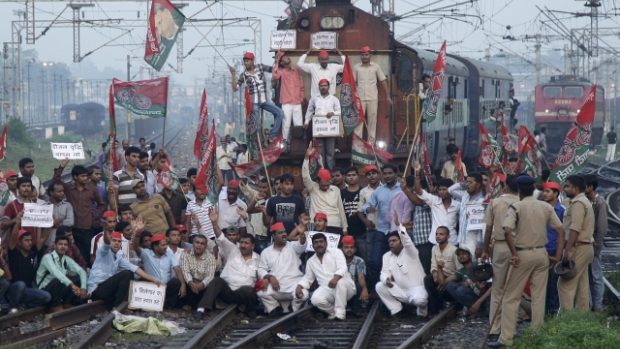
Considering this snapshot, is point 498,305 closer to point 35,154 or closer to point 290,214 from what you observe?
point 290,214

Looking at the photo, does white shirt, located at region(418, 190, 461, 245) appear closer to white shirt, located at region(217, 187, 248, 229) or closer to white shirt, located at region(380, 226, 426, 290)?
white shirt, located at region(380, 226, 426, 290)

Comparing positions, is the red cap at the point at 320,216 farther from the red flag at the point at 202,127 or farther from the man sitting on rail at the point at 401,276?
the red flag at the point at 202,127

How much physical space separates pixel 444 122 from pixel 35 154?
124 ft

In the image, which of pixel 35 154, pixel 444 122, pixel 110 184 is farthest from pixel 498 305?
pixel 35 154

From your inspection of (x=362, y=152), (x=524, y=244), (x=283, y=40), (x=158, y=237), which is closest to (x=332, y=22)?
(x=283, y=40)

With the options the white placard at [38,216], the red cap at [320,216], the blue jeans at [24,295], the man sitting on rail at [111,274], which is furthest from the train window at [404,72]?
the blue jeans at [24,295]

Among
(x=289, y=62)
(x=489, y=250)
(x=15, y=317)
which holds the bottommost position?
(x=15, y=317)

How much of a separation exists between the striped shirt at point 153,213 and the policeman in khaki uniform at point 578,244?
17.2ft

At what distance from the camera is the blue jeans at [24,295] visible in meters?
13.5

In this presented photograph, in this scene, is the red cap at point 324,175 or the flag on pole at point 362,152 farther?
the flag on pole at point 362,152

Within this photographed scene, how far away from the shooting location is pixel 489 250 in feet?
37.9

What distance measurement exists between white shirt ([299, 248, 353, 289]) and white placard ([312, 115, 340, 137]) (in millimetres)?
3810

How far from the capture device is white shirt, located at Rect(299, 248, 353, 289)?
14016 millimetres

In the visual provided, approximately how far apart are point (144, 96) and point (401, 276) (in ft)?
17.4
